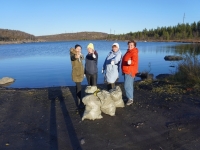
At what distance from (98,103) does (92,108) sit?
0.66 ft

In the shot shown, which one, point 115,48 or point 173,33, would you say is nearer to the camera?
point 115,48

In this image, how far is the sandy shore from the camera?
3977mm

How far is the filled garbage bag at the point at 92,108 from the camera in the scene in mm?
5147

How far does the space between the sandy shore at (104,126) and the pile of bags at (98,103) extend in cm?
16

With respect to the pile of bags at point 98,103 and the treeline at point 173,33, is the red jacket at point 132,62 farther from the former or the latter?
the treeline at point 173,33

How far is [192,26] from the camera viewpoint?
241 feet

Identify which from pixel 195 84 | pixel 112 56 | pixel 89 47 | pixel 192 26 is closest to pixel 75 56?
pixel 89 47

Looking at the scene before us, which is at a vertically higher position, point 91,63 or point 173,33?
point 173,33

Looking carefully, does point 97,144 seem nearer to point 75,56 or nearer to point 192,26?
point 75,56

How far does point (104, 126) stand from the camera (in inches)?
188

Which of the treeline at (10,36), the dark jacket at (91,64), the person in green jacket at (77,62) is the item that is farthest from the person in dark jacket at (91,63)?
the treeline at (10,36)

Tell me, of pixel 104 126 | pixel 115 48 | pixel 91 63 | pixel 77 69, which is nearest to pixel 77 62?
pixel 77 69

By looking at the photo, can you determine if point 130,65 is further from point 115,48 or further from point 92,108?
point 92,108

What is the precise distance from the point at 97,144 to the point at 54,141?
85 centimetres
